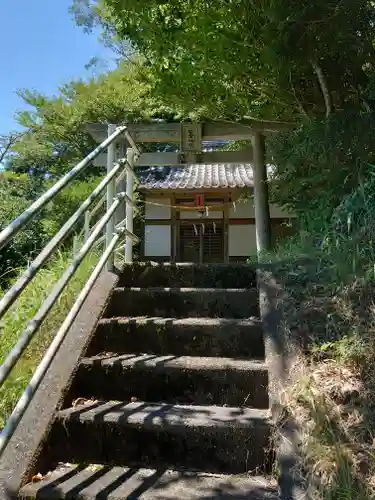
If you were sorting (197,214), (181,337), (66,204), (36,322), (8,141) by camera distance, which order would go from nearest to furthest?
(36,322) → (181,337) → (66,204) → (197,214) → (8,141)

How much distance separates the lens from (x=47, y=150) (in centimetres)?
1062

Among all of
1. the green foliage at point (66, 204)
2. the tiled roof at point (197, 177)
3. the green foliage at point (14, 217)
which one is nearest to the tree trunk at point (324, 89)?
the green foliage at point (14, 217)

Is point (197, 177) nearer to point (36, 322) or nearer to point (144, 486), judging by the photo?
point (36, 322)

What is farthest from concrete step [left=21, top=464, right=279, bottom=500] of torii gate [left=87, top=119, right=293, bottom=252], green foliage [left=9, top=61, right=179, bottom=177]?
green foliage [left=9, top=61, right=179, bottom=177]

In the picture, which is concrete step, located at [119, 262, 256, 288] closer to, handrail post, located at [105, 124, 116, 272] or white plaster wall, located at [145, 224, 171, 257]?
handrail post, located at [105, 124, 116, 272]

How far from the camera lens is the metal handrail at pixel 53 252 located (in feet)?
A: 4.91

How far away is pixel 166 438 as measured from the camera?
1.75 metres

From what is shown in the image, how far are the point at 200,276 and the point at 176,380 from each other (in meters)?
0.96

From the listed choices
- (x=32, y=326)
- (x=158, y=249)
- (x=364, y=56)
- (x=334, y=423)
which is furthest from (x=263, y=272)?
(x=158, y=249)

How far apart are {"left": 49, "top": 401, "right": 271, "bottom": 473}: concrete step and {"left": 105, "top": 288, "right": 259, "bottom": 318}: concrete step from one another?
0.73 metres

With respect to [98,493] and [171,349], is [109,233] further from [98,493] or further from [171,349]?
[98,493]

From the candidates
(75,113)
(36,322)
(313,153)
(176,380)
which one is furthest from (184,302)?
(75,113)

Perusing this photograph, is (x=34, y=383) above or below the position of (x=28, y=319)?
below

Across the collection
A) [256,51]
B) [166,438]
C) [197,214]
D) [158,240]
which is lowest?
[166,438]
